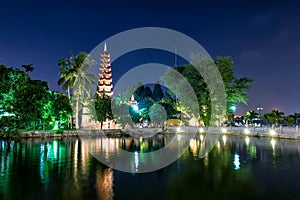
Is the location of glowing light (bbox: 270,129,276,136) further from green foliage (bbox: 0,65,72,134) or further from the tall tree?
the tall tree

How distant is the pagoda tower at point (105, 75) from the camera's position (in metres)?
74.9

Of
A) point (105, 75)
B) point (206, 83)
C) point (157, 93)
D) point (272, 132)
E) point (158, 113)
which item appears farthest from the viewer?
point (105, 75)

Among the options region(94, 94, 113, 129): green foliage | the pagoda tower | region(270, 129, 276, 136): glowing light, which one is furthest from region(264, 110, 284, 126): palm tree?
the pagoda tower

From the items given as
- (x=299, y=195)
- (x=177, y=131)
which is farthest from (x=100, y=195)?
(x=177, y=131)

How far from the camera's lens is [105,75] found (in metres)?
75.6

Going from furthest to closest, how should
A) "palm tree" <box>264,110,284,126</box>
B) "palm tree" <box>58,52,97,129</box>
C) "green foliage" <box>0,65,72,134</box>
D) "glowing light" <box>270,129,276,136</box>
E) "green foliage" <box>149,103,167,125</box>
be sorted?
"green foliage" <box>149,103,167,125</box> → "palm tree" <box>264,110,284,126</box> → "palm tree" <box>58,52,97,129</box> → "green foliage" <box>0,65,72,134</box> → "glowing light" <box>270,129,276,136</box>

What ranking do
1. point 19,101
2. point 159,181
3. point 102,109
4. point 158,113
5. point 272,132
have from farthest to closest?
point 158,113, point 102,109, point 19,101, point 272,132, point 159,181

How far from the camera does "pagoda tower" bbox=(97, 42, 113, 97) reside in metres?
74.9

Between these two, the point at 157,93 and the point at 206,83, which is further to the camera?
the point at 157,93

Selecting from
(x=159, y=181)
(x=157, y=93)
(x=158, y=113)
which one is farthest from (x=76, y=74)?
(x=159, y=181)

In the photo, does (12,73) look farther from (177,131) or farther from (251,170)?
(251,170)

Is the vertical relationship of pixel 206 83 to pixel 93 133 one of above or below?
above

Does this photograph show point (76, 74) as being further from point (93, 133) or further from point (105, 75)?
point (105, 75)

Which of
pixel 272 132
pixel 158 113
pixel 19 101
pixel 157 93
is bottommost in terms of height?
pixel 272 132
